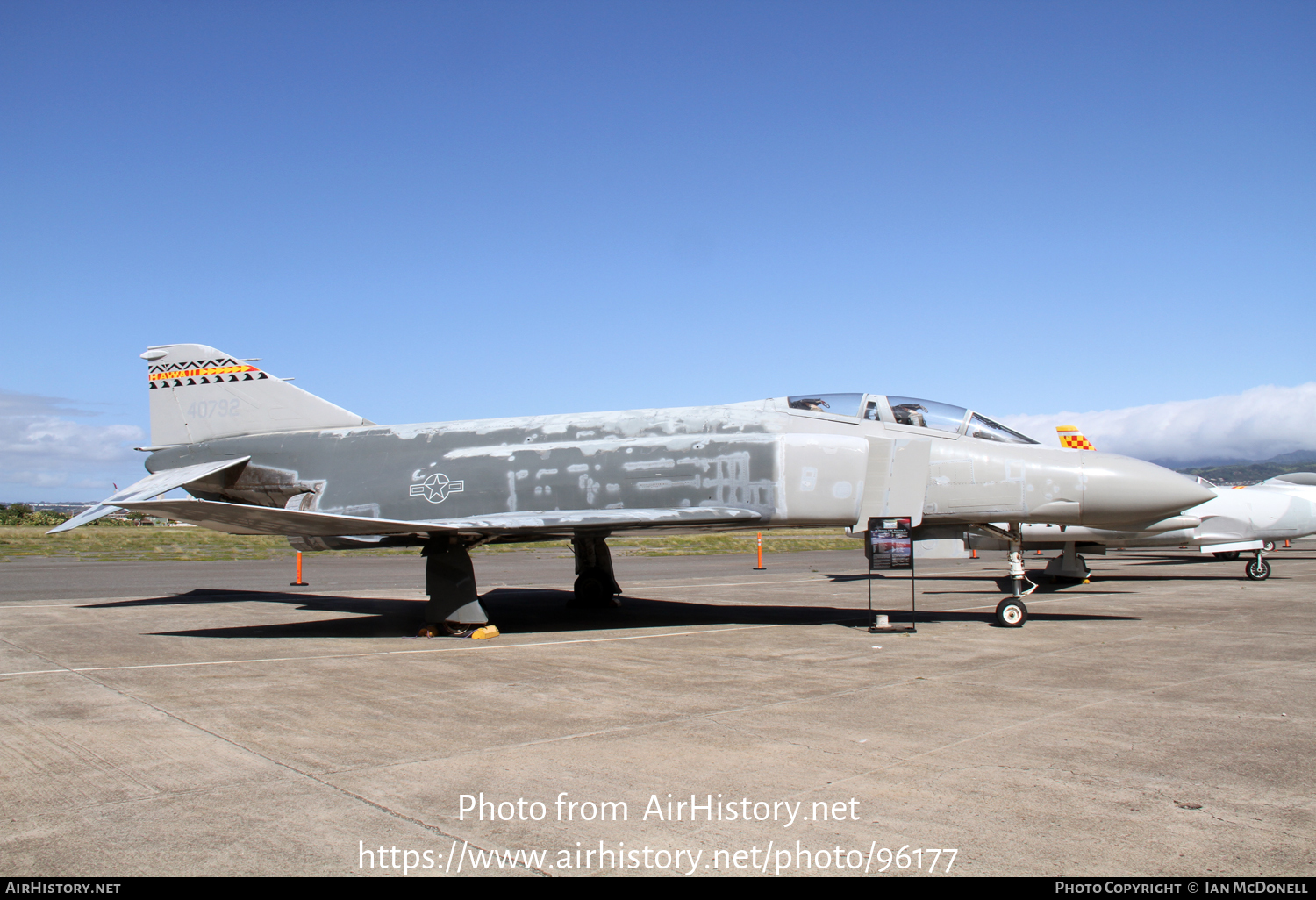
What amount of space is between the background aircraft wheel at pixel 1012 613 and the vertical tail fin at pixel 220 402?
395 inches

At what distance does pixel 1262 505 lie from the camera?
21719mm

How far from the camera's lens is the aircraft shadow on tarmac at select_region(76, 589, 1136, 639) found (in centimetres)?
1168

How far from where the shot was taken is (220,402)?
44.7 feet

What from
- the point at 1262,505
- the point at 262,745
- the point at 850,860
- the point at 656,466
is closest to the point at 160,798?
the point at 262,745

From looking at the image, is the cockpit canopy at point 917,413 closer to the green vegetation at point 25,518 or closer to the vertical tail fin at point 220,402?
the vertical tail fin at point 220,402

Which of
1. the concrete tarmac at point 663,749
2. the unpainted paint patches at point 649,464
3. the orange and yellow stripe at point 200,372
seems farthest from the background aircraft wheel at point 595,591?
the orange and yellow stripe at point 200,372

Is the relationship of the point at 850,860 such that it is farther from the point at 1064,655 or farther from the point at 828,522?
the point at 828,522

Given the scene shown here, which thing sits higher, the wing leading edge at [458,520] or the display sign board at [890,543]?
the wing leading edge at [458,520]

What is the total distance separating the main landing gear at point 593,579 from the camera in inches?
564

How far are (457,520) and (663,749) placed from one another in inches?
259

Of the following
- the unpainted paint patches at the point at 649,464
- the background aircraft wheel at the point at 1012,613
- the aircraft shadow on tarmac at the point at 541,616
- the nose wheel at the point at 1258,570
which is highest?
the unpainted paint patches at the point at 649,464

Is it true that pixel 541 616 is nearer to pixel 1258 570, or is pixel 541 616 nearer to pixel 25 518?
pixel 1258 570

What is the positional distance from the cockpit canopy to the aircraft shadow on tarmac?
2.87 m
